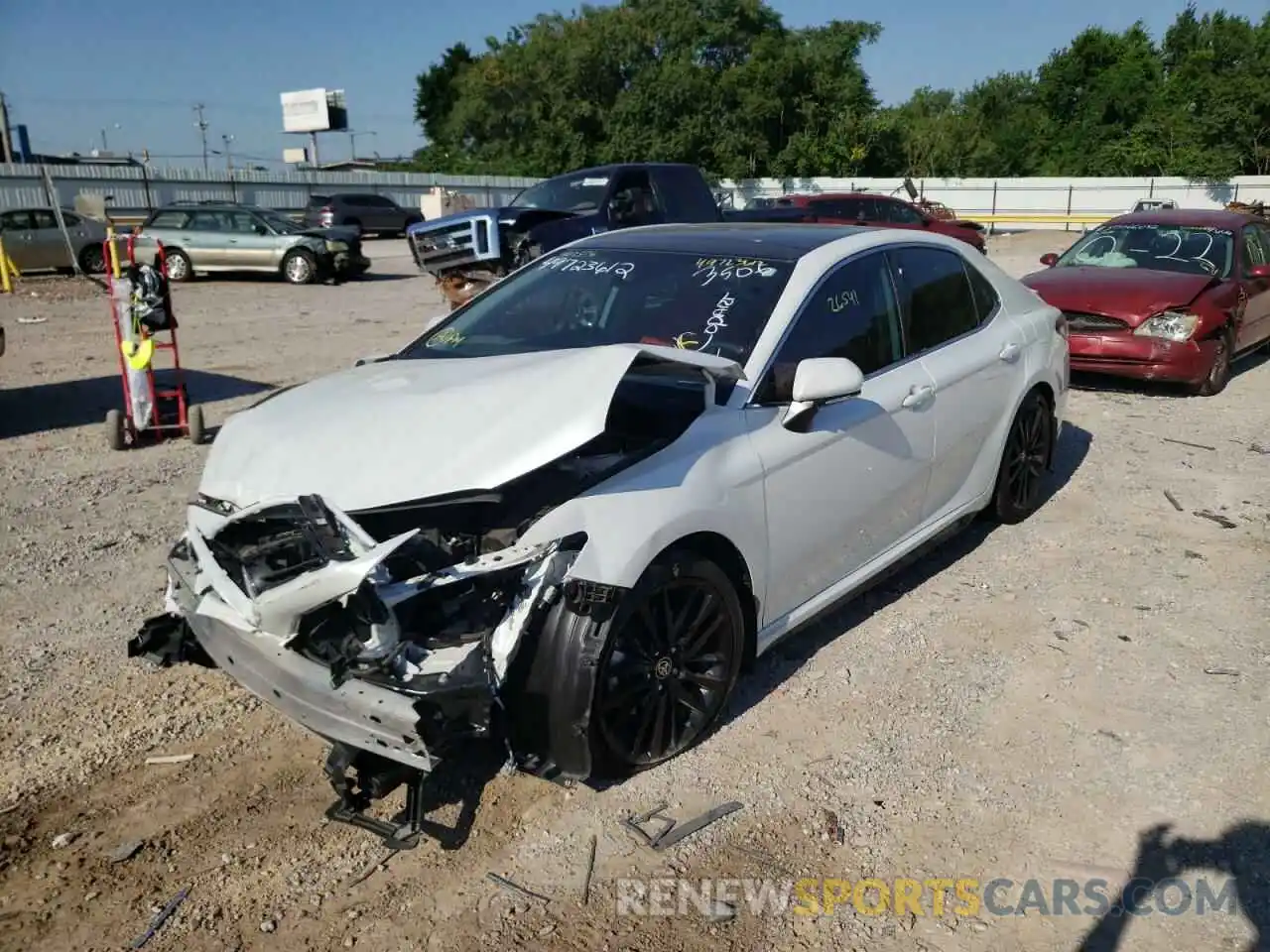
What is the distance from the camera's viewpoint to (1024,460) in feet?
18.3

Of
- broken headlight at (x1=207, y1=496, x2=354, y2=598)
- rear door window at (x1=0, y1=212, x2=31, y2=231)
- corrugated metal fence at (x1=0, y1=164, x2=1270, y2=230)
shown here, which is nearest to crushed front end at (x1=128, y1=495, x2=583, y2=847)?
broken headlight at (x1=207, y1=496, x2=354, y2=598)

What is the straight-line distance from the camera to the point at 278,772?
3.35 metres

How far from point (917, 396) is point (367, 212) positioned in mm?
32041

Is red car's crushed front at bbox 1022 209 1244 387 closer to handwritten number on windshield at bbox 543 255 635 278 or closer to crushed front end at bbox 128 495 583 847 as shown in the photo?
handwritten number on windshield at bbox 543 255 635 278

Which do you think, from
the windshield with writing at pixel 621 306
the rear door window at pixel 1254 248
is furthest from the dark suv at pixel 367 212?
the windshield with writing at pixel 621 306

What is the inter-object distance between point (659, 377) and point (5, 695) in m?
2.76

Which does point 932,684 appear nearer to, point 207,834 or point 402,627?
point 402,627

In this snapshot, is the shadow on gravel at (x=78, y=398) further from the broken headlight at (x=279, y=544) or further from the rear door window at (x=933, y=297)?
the rear door window at (x=933, y=297)

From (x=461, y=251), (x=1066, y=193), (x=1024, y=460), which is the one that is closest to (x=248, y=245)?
(x=461, y=251)

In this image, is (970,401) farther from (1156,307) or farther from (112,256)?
(112,256)

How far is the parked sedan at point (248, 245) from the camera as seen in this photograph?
19969 mm

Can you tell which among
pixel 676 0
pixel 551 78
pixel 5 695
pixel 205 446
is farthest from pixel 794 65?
pixel 5 695

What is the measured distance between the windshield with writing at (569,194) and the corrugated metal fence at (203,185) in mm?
19802

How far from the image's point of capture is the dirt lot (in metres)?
2.73
